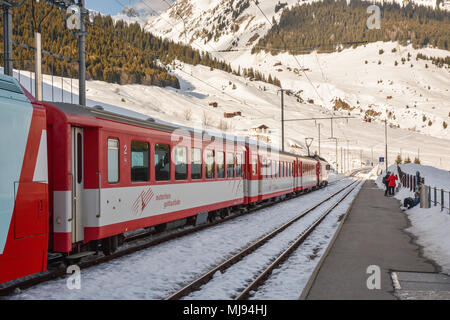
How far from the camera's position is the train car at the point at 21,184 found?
21.6 feet

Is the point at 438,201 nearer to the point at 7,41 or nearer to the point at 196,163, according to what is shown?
the point at 196,163

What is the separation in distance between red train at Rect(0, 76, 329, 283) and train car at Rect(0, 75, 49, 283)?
1cm

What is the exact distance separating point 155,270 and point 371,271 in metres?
4.18

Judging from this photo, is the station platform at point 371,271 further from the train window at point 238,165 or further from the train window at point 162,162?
the train window at point 238,165

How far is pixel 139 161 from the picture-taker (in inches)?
425

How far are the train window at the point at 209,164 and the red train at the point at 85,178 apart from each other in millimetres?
32

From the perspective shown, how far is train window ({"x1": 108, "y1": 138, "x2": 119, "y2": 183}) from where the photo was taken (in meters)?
9.56

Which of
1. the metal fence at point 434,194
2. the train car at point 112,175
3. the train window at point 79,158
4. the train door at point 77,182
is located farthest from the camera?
the metal fence at point 434,194

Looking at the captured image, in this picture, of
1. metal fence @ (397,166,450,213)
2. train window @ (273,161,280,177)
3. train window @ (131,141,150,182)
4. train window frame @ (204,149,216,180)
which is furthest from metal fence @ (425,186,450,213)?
train window @ (131,141,150,182)

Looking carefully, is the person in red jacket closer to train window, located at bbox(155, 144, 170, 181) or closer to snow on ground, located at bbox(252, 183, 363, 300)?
snow on ground, located at bbox(252, 183, 363, 300)

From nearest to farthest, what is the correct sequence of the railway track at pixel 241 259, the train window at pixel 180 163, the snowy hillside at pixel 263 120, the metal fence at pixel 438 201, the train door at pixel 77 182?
1. the railway track at pixel 241 259
2. the train door at pixel 77 182
3. the train window at pixel 180 163
4. the metal fence at pixel 438 201
5. the snowy hillside at pixel 263 120

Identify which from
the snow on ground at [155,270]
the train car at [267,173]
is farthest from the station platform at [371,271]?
the train car at [267,173]

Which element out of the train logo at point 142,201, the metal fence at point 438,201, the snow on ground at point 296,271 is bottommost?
Answer: the snow on ground at point 296,271
